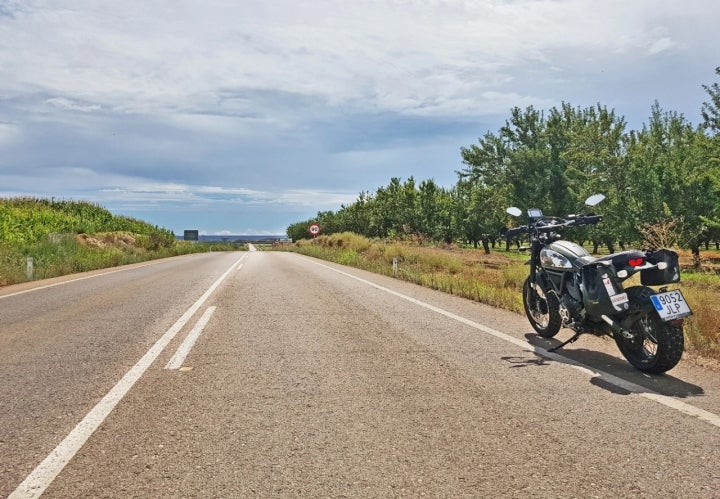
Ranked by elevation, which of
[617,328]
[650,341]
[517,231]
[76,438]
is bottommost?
[76,438]

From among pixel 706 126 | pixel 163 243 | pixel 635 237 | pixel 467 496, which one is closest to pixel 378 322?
pixel 467 496

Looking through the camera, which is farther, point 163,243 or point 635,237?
point 163,243

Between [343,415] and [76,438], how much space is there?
1.88 meters

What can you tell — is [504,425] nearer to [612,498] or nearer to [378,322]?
[612,498]

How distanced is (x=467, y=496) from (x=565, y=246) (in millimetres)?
4297

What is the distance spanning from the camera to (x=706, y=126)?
25891 millimetres

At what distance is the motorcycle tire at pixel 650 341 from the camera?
4.77 m

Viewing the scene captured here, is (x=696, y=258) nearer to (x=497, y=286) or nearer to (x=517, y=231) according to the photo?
(x=497, y=286)

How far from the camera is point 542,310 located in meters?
6.89

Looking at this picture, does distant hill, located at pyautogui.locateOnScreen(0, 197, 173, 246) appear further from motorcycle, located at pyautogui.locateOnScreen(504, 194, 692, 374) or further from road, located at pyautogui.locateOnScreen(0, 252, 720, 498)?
motorcycle, located at pyautogui.locateOnScreen(504, 194, 692, 374)

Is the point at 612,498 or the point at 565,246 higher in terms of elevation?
the point at 565,246

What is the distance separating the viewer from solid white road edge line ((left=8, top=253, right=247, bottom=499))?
9.30 ft

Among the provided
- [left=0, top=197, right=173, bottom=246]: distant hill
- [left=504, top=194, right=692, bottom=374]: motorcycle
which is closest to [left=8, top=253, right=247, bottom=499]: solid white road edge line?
[left=504, top=194, right=692, bottom=374]: motorcycle

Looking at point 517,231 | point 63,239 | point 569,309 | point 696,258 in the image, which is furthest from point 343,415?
point 696,258
